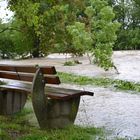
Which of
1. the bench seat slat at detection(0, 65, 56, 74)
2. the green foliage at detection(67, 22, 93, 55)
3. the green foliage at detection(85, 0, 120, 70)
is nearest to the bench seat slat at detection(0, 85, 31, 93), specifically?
the bench seat slat at detection(0, 65, 56, 74)

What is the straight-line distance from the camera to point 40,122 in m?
6.60

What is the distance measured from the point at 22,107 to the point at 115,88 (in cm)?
498

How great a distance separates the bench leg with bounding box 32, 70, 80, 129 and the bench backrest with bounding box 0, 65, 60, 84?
0.51 feet

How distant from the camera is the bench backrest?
660 centimetres

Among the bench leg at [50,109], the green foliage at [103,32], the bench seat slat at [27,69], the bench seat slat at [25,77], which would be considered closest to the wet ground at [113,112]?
the bench leg at [50,109]

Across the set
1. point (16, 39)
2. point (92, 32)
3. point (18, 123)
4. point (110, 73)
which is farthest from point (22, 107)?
point (16, 39)

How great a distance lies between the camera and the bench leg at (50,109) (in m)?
6.43

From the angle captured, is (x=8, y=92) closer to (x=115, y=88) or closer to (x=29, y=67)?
(x=29, y=67)

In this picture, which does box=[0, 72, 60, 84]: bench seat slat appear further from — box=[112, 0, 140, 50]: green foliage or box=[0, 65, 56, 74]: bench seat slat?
box=[112, 0, 140, 50]: green foliage

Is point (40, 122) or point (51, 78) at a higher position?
point (51, 78)

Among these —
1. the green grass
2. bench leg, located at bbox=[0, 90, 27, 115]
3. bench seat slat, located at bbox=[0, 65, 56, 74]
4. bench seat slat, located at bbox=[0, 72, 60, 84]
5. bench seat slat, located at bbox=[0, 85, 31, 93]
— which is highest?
bench seat slat, located at bbox=[0, 65, 56, 74]

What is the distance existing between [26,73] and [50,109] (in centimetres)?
83

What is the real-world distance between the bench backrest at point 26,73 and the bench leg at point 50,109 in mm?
156

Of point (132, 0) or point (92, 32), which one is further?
point (132, 0)
